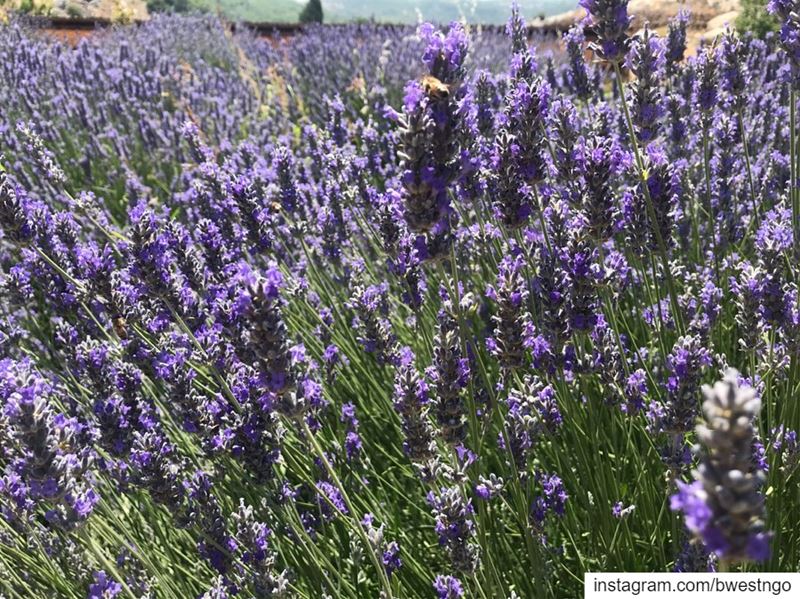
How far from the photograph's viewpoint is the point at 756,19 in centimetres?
955

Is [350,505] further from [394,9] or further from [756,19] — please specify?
[394,9]

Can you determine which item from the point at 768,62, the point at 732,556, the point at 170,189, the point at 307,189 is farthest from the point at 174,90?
the point at 732,556

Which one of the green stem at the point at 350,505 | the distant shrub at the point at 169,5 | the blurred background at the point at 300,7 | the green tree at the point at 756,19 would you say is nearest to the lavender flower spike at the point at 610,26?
the green stem at the point at 350,505

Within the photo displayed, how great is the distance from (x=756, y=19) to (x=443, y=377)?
9988mm

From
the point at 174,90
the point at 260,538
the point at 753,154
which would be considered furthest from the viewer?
the point at 174,90

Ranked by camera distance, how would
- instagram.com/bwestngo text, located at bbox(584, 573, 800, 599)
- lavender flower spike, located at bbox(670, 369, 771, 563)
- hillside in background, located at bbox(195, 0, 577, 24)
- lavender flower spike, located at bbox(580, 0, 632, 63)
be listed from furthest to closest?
hillside in background, located at bbox(195, 0, 577, 24), lavender flower spike, located at bbox(580, 0, 632, 63), instagram.com/bwestngo text, located at bbox(584, 573, 800, 599), lavender flower spike, located at bbox(670, 369, 771, 563)

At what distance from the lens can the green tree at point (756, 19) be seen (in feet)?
30.2

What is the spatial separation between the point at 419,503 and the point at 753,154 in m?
3.30

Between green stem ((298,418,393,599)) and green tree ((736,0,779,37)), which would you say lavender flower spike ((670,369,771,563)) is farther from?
green tree ((736,0,779,37))

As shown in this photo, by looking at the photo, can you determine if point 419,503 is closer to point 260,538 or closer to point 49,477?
point 260,538

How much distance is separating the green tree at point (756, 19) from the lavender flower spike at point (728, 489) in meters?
9.83

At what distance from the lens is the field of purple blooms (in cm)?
186

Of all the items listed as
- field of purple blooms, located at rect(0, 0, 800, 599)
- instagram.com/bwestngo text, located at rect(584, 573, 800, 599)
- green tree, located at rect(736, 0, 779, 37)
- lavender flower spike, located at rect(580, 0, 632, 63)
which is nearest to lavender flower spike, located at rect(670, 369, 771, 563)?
field of purple blooms, located at rect(0, 0, 800, 599)

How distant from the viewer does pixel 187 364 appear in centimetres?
274
